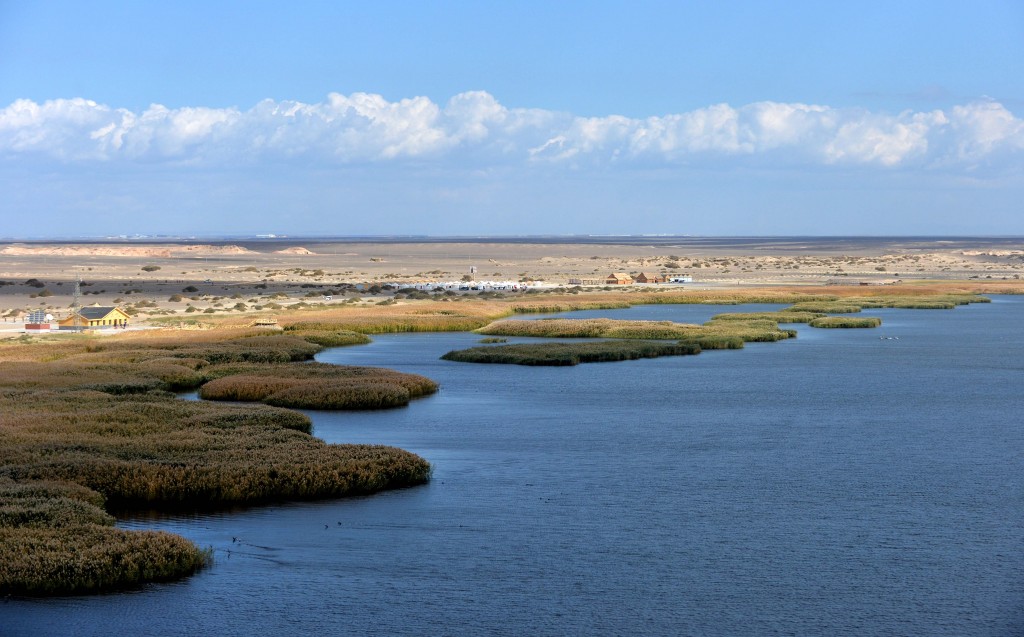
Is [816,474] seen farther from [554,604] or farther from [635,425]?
[554,604]

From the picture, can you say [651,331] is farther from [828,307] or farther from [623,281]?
[623,281]

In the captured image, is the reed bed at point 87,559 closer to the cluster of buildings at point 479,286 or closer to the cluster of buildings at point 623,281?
the cluster of buildings at point 479,286

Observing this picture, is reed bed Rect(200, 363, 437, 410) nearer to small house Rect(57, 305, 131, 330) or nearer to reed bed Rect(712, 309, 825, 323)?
small house Rect(57, 305, 131, 330)

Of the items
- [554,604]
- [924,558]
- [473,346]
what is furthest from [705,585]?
[473,346]

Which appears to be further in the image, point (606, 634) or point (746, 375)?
point (746, 375)

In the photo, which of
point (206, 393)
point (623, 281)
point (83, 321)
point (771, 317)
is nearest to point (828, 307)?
point (771, 317)

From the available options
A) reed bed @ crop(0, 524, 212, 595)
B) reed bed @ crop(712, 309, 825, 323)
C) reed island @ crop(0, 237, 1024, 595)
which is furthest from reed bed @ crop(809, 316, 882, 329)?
reed bed @ crop(0, 524, 212, 595)

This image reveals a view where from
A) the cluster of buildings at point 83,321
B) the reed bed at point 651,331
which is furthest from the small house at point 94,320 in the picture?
the reed bed at point 651,331
